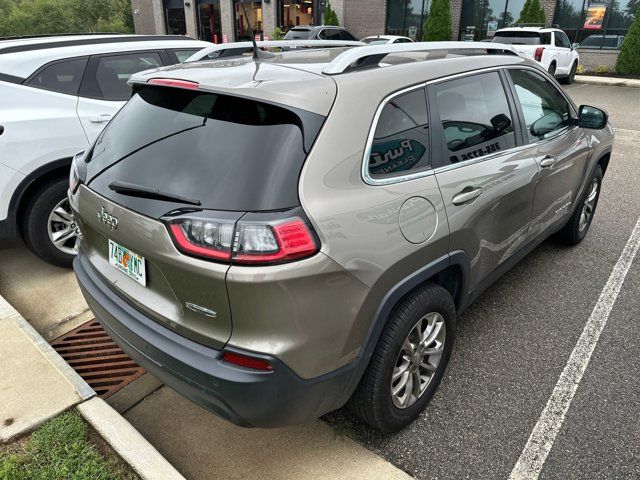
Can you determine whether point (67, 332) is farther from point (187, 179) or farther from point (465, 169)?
point (465, 169)

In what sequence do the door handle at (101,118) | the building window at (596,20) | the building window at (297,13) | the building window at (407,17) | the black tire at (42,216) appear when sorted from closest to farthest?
the black tire at (42,216)
the door handle at (101,118)
the building window at (596,20)
the building window at (407,17)
the building window at (297,13)

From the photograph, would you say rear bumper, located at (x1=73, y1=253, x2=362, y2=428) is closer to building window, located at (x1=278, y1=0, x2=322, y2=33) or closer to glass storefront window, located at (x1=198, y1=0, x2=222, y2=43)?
building window, located at (x1=278, y1=0, x2=322, y2=33)

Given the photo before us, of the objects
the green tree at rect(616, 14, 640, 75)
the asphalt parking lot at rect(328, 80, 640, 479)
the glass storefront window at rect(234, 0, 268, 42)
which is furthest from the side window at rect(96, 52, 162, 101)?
the glass storefront window at rect(234, 0, 268, 42)

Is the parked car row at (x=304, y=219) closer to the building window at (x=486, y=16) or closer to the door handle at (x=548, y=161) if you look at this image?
the door handle at (x=548, y=161)

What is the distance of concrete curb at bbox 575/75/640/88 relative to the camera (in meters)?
16.5

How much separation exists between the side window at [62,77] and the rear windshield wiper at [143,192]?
2.42m

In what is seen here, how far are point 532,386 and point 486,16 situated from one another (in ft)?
72.4

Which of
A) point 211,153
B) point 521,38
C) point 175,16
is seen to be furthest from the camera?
point 175,16

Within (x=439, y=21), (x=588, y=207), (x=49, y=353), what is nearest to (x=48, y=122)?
(x=49, y=353)

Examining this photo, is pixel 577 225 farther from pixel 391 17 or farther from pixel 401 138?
pixel 391 17

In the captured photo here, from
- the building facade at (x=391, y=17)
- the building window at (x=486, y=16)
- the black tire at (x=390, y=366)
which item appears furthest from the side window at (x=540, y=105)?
the building window at (x=486, y=16)

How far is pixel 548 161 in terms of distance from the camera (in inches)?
127

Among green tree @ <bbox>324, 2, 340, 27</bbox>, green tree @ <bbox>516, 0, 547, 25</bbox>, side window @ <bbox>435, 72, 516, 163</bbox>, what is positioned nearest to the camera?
side window @ <bbox>435, 72, 516, 163</bbox>

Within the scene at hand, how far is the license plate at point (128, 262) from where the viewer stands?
2.02 meters
